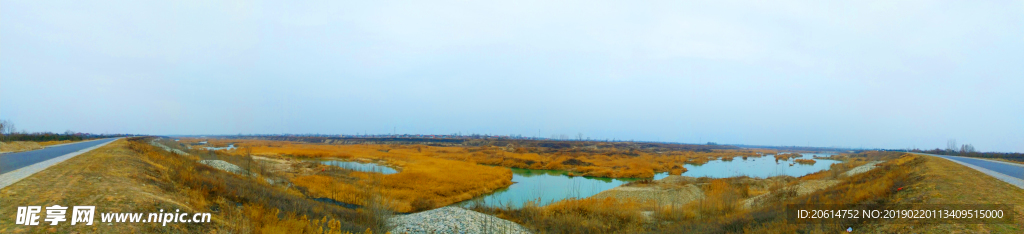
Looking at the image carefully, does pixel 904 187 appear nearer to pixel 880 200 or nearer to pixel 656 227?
pixel 880 200

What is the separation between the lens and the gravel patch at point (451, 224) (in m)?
10.8

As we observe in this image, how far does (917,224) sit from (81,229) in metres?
14.2

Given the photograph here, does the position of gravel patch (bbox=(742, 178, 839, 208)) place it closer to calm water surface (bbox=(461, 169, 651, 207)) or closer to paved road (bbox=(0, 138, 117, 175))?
calm water surface (bbox=(461, 169, 651, 207))

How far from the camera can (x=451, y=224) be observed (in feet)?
36.9

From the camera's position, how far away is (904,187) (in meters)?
10.5

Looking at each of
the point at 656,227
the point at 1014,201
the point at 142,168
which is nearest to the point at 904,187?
the point at 1014,201

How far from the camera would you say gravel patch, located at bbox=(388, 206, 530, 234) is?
10761 millimetres

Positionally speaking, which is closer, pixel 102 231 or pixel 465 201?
pixel 102 231

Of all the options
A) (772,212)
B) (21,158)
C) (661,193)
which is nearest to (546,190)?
(661,193)

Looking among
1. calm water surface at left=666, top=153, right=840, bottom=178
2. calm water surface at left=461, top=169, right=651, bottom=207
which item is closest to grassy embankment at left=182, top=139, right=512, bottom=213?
calm water surface at left=461, top=169, right=651, bottom=207

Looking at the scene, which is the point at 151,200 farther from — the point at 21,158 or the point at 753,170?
the point at 753,170

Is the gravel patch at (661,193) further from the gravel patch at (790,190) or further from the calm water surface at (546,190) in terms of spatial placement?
the gravel patch at (790,190)

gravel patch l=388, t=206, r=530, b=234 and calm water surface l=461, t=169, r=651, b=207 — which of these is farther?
calm water surface l=461, t=169, r=651, b=207

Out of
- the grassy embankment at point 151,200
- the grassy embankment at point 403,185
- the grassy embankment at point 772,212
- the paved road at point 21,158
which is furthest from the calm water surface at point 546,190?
the paved road at point 21,158
